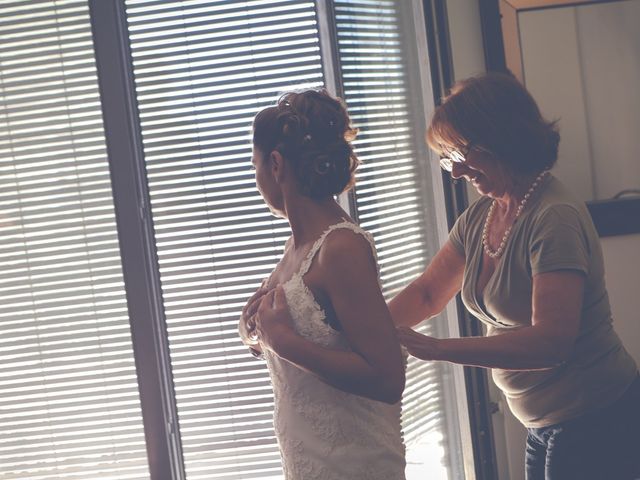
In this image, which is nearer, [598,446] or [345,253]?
[345,253]

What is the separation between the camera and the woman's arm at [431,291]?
166cm

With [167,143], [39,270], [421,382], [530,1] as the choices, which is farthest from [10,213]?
[530,1]

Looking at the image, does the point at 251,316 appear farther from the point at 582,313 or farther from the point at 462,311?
the point at 462,311

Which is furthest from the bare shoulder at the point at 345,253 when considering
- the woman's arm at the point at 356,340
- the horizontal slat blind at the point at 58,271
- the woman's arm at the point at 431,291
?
the horizontal slat blind at the point at 58,271

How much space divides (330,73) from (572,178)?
888 millimetres

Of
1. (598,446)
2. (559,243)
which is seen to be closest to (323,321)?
(559,243)

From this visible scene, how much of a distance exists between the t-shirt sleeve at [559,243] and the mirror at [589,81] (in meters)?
1.21

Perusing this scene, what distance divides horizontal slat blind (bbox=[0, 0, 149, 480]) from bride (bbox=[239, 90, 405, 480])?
1.12 meters

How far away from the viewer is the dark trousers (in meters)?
1.35

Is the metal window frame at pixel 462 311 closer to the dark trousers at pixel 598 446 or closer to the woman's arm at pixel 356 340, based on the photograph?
the dark trousers at pixel 598 446

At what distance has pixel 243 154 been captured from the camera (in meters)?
2.30

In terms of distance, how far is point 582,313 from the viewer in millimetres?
1409

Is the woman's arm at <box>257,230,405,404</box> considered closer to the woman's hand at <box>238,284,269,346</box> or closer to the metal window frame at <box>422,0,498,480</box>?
the woman's hand at <box>238,284,269,346</box>

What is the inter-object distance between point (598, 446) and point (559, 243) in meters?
0.37
